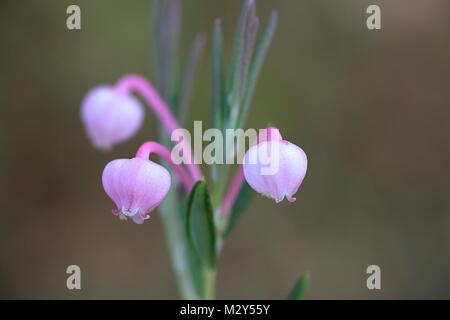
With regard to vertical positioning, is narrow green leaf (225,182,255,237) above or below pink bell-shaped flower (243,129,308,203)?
below

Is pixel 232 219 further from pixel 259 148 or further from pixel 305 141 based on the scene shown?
pixel 305 141

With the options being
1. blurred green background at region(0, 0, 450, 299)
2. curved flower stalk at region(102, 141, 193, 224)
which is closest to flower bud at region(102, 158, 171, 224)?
curved flower stalk at region(102, 141, 193, 224)

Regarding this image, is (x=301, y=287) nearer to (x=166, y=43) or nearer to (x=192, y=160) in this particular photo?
(x=192, y=160)

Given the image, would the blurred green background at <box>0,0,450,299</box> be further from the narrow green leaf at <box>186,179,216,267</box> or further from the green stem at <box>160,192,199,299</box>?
the narrow green leaf at <box>186,179,216,267</box>

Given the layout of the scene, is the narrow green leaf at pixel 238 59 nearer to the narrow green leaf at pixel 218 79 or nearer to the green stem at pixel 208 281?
the narrow green leaf at pixel 218 79

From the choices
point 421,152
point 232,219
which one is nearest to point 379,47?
point 421,152

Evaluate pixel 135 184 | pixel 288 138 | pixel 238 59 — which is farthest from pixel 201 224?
pixel 288 138

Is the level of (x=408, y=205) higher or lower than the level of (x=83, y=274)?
higher

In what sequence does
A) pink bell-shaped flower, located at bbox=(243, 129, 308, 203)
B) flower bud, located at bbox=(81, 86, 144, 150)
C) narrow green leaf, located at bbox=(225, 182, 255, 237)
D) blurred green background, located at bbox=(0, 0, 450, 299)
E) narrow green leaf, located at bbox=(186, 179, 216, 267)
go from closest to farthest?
1. pink bell-shaped flower, located at bbox=(243, 129, 308, 203)
2. narrow green leaf, located at bbox=(186, 179, 216, 267)
3. narrow green leaf, located at bbox=(225, 182, 255, 237)
4. flower bud, located at bbox=(81, 86, 144, 150)
5. blurred green background, located at bbox=(0, 0, 450, 299)
